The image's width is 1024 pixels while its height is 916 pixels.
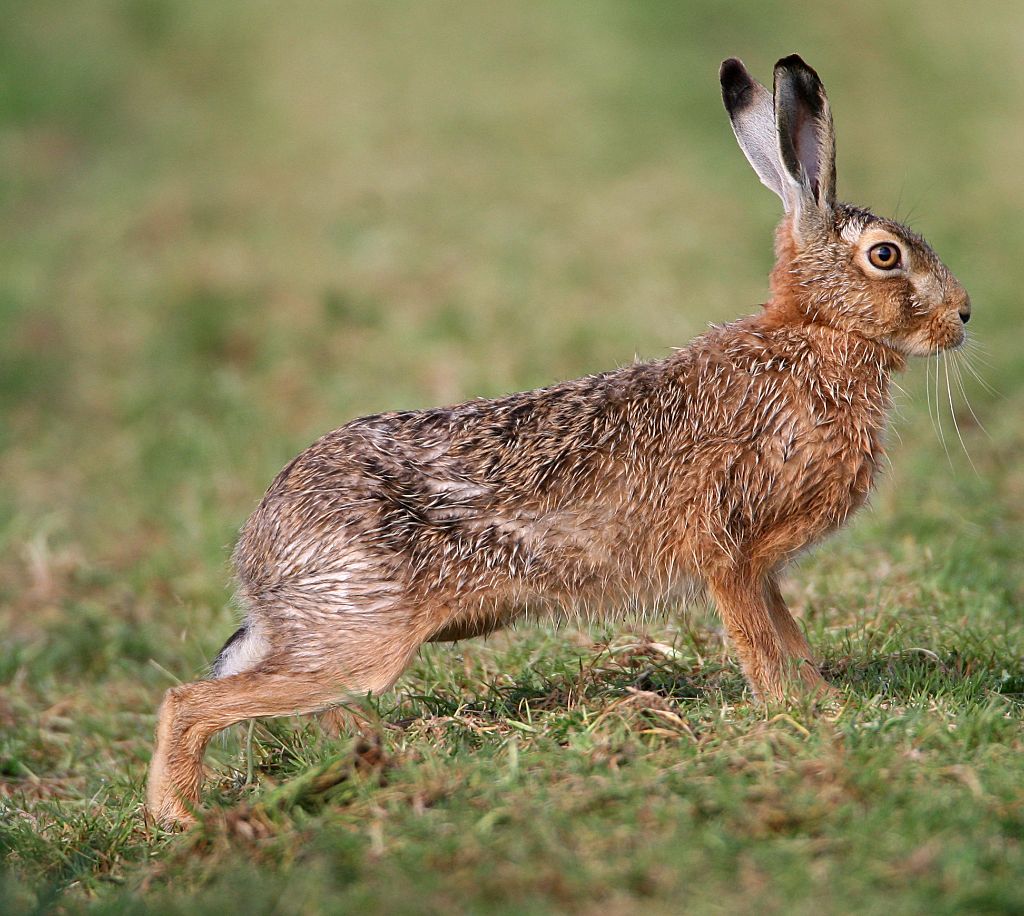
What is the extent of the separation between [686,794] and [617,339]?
6.23 metres

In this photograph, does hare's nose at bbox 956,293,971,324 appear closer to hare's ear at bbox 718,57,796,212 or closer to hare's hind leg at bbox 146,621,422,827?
hare's ear at bbox 718,57,796,212

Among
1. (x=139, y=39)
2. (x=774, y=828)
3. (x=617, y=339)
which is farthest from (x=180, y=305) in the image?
(x=139, y=39)

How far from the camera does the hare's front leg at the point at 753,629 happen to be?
189 inches

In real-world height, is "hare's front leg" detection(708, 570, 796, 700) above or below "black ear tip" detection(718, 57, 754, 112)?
below

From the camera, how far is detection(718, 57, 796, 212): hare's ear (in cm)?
562

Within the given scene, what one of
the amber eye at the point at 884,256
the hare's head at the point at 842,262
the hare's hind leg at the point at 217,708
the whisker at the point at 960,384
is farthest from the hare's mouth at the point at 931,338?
the hare's hind leg at the point at 217,708

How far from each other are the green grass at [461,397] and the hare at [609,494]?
0.96 feet

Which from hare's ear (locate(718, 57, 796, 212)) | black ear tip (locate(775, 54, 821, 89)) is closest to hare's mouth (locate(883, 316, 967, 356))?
hare's ear (locate(718, 57, 796, 212))

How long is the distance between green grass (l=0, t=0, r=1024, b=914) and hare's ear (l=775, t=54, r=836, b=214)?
3.12 feet

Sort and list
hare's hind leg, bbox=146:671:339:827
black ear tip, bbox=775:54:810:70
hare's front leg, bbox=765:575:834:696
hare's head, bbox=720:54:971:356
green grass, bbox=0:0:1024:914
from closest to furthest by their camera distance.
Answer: green grass, bbox=0:0:1024:914 < hare's hind leg, bbox=146:671:339:827 < hare's front leg, bbox=765:575:834:696 < black ear tip, bbox=775:54:810:70 < hare's head, bbox=720:54:971:356

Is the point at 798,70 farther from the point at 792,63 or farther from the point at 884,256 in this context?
the point at 884,256

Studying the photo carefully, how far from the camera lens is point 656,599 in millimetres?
5125

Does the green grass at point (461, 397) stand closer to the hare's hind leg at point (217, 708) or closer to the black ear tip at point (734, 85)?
the hare's hind leg at point (217, 708)

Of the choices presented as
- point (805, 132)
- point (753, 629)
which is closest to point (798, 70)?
point (805, 132)
